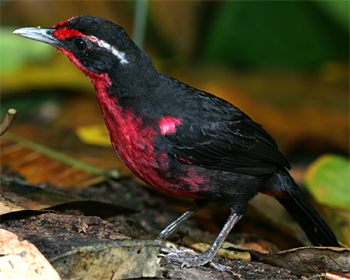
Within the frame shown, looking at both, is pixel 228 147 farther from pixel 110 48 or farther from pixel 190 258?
pixel 110 48

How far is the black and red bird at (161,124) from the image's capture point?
3.56m

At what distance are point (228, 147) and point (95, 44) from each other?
4.68 feet

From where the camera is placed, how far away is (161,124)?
11.8ft

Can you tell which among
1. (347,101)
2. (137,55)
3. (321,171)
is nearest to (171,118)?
(137,55)

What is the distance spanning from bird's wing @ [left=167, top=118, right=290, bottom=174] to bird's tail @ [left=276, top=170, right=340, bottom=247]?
8.9 inches

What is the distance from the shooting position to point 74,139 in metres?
6.02

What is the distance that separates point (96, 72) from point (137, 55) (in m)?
0.38

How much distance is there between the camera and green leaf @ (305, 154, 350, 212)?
521 centimetres

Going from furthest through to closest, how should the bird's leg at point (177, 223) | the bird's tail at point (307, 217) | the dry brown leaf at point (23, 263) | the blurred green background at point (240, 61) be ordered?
the blurred green background at point (240, 61) < the bird's tail at point (307, 217) < the bird's leg at point (177, 223) < the dry brown leaf at point (23, 263)

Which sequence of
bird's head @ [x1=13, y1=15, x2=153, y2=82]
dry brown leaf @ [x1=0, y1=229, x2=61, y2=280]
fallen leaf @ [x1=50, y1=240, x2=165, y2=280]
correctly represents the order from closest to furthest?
1. dry brown leaf @ [x1=0, y1=229, x2=61, y2=280]
2. fallen leaf @ [x1=50, y1=240, x2=165, y2=280]
3. bird's head @ [x1=13, y1=15, x2=153, y2=82]

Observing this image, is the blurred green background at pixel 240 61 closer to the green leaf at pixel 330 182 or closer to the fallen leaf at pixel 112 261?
the green leaf at pixel 330 182

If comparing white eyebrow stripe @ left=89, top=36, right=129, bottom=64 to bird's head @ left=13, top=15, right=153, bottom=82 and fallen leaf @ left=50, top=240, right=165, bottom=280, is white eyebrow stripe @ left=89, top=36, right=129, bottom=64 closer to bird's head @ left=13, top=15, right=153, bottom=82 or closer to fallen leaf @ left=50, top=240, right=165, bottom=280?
bird's head @ left=13, top=15, right=153, bottom=82

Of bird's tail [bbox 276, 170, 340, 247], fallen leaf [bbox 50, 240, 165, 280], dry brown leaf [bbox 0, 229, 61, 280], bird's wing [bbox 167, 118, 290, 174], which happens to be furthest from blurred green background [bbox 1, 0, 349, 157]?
dry brown leaf [bbox 0, 229, 61, 280]

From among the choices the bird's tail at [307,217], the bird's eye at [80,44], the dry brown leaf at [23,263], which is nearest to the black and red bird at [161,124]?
the bird's eye at [80,44]
